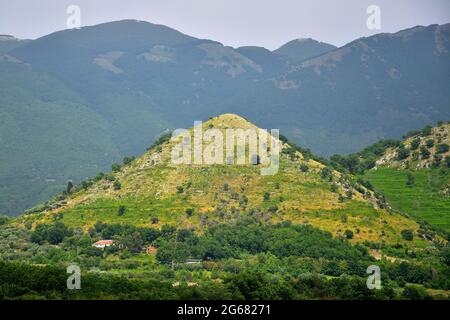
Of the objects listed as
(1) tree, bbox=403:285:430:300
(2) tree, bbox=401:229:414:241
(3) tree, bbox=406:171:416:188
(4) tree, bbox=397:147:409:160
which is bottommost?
(1) tree, bbox=403:285:430:300

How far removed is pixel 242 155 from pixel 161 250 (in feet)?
84.0

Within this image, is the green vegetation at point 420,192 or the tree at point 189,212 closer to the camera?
the tree at point 189,212

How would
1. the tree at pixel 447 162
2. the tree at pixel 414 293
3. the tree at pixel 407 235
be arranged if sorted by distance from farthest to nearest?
the tree at pixel 447 162
the tree at pixel 407 235
the tree at pixel 414 293

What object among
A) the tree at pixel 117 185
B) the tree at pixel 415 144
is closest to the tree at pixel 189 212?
the tree at pixel 117 185

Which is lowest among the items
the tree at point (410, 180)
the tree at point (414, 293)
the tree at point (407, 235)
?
the tree at point (414, 293)

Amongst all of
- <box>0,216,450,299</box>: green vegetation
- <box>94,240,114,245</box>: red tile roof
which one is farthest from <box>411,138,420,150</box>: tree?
<box>94,240,114,245</box>: red tile roof

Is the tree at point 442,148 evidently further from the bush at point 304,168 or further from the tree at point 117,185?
the tree at point 117,185

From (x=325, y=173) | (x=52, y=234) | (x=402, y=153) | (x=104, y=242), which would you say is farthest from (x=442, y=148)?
(x=52, y=234)

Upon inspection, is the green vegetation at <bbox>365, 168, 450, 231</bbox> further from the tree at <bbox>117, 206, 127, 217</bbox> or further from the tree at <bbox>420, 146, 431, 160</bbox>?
the tree at <bbox>117, 206, 127, 217</bbox>

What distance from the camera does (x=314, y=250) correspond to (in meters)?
91.7

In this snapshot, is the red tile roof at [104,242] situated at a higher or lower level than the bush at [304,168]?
lower

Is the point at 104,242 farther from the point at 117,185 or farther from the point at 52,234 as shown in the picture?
the point at 117,185

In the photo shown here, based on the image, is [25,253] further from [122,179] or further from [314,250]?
[314,250]
